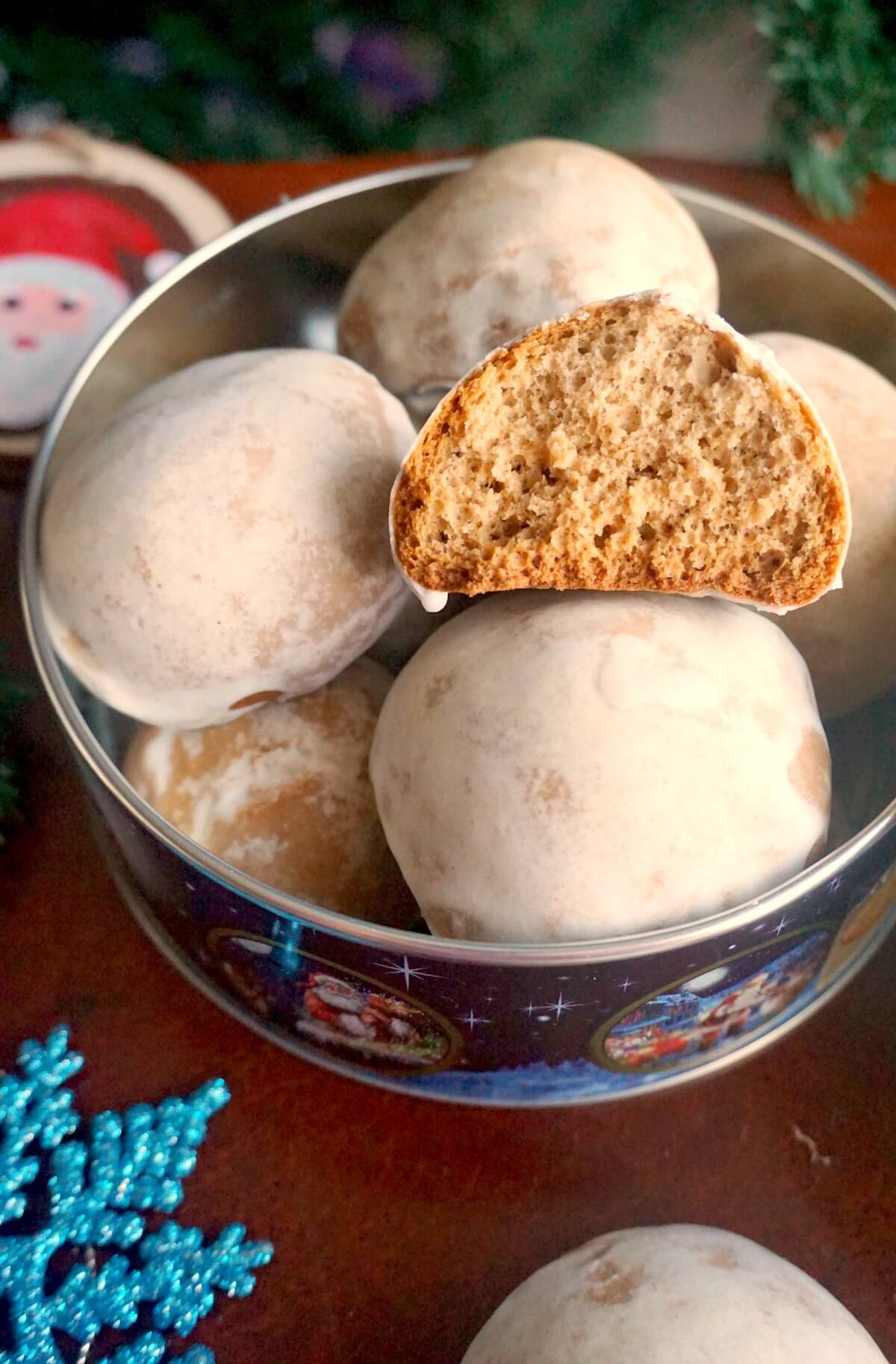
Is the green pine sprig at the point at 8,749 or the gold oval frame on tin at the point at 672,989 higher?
the gold oval frame on tin at the point at 672,989

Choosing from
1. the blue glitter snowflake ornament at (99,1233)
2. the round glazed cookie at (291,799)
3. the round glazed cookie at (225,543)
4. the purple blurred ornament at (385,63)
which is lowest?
the blue glitter snowflake ornament at (99,1233)

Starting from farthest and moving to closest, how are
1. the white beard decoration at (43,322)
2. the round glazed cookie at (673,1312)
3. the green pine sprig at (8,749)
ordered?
the white beard decoration at (43,322), the green pine sprig at (8,749), the round glazed cookie at (673,1312)

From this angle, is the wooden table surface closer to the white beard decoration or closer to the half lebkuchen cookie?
the half lebkuchen cookie

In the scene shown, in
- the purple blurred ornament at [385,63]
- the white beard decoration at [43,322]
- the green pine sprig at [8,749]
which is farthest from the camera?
the purple blurred ornament at [385,63]

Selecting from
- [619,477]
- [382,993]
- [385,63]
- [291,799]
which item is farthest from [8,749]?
[385,63]

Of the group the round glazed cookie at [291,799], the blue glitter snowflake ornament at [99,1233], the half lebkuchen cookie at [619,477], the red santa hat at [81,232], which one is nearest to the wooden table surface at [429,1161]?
the blue glitter snowflake ornament at [99,1233]

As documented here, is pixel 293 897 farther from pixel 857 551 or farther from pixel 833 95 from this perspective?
pixel 833 95

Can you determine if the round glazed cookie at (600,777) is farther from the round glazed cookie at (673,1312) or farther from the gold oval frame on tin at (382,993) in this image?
the round glazed cookie at (673,1312)

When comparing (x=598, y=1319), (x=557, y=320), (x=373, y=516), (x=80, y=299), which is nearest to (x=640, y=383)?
(x=557, y=320)
